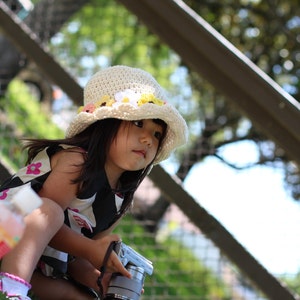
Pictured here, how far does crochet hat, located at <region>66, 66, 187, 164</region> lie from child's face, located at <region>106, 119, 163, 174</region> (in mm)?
66

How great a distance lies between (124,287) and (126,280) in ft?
0.07

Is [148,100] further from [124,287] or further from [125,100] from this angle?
[124,287]

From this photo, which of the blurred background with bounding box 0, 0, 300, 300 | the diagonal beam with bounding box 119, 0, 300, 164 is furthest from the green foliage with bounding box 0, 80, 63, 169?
the diagonal beam with bounding box 119, 0, 300, 164

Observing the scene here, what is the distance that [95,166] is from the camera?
2.66m

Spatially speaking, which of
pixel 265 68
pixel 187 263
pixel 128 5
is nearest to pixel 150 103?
pixel 128 5

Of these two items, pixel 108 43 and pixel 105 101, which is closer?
pixel 105 101

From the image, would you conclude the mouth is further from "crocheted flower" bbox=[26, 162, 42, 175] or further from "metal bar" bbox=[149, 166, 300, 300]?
"metal bar" bbox=[149, 166, 300, 300]

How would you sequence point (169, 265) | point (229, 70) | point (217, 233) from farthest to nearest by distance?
1. point (169, 265)
2. point (217, 233)
3. point (229, 70)

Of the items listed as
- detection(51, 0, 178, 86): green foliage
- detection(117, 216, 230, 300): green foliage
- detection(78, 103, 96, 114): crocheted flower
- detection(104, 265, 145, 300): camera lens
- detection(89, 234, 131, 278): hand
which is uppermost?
detection(51, 0, 178, 86): green foliage

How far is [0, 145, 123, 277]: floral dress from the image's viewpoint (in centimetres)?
259

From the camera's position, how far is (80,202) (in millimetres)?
2680

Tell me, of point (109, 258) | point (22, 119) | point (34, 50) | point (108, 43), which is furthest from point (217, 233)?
point (22, 119)

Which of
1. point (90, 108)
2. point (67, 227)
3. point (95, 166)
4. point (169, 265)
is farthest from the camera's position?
point (169, 265)

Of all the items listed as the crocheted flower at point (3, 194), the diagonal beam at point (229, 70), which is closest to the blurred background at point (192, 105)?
the diagonal beam at point (229, 70)
